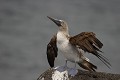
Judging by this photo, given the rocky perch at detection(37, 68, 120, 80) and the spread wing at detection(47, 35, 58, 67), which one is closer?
the rocky perch at detection(37, 68, 120, 80)

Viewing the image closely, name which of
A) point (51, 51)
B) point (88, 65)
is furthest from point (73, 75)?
point (51, 51)

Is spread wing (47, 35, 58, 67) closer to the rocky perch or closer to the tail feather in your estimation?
the rocky perch

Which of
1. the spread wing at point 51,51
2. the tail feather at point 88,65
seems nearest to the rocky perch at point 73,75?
the tail feather at point 88,65

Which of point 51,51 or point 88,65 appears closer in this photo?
point 88,65

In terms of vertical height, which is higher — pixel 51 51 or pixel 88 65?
pixel 51 51

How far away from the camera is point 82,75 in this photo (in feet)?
30.9

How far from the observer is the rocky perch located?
935cm

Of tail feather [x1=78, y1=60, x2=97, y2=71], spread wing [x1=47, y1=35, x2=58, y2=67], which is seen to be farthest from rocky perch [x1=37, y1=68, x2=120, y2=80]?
spread wing [x1=47, y1=35, x2=58, y2=67]

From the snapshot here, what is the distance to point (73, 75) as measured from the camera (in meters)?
9.42

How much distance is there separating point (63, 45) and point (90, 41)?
41cm

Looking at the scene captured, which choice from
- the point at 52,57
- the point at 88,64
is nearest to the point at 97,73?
the point at 88,64

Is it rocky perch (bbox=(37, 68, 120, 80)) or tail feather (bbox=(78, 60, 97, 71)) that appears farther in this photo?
tail feather (bbox=(78, 60, 97, 71))

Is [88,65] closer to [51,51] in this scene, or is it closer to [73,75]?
[73,75]

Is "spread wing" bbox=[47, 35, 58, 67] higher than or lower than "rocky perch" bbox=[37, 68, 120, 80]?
higher
